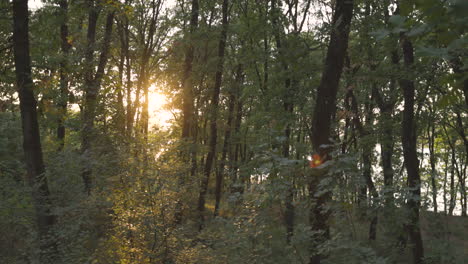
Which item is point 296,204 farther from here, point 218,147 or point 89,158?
point 218,147

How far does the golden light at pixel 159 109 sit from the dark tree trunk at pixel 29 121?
15.0 meters

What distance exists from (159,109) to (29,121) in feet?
53.2

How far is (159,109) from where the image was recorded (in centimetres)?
2392

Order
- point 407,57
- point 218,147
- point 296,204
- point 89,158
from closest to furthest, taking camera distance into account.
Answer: point 296,204, point 89,158, point 407,57, point 218,147

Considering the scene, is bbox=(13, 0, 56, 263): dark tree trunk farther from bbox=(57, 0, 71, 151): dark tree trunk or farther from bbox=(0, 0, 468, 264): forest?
bbox=(57, 0, 71, 151): dark tree trunk

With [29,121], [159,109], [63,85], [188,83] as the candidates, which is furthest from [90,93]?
[159,109]

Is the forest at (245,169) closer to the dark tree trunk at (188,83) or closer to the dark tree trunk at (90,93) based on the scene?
the dark tree trunk at (90,93)

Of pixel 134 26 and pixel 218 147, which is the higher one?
pixel 134 26

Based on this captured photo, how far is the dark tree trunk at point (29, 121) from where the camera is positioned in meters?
7.62

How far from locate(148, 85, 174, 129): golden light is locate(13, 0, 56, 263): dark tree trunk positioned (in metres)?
15.0

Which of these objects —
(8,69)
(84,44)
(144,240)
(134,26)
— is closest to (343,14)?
(144,240)

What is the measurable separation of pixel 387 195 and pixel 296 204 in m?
1.45

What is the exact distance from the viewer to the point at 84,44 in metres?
12.5

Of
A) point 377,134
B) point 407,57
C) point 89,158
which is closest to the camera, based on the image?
point 89,158
